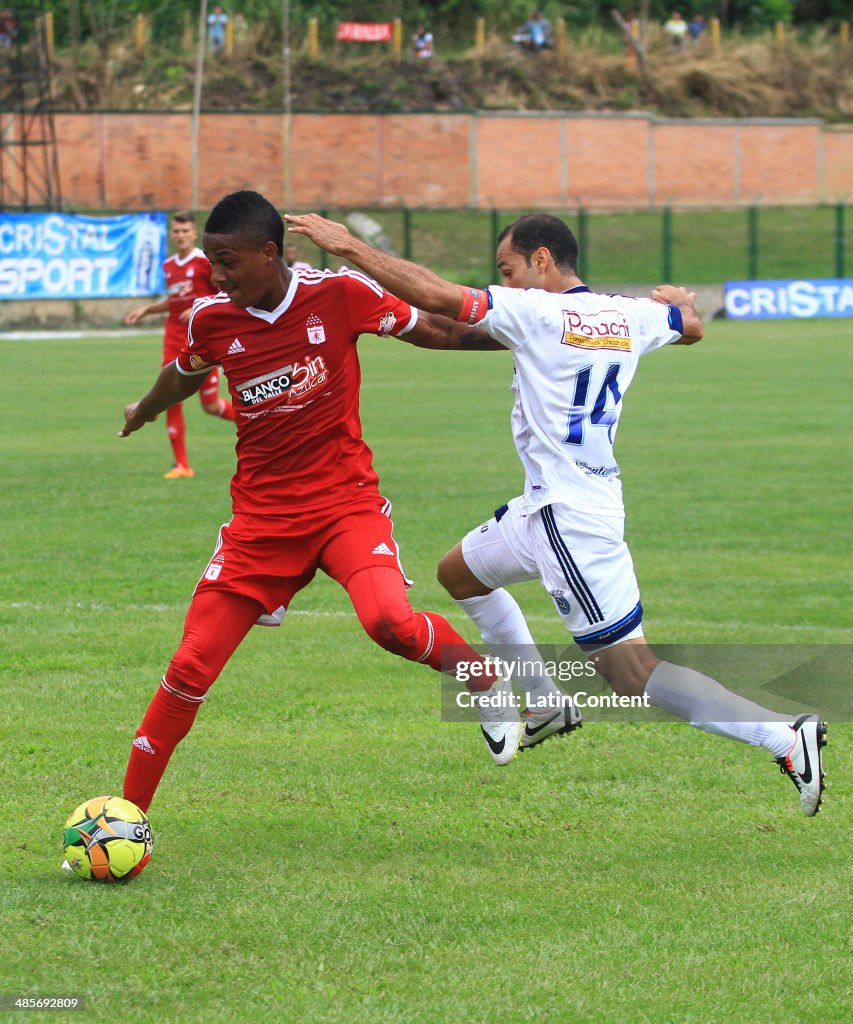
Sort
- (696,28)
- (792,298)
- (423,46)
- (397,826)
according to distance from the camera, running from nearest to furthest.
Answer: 1. (397,826)
2. (792,298)
3. (423,46)
4. (696,28)

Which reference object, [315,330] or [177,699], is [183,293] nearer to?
[315,330]

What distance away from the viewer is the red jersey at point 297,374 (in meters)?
5.23

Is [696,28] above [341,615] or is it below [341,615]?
above

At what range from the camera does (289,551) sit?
5.27 meters

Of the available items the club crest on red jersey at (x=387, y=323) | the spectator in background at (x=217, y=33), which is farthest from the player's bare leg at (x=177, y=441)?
the spectator in background at (x=217, y=33)

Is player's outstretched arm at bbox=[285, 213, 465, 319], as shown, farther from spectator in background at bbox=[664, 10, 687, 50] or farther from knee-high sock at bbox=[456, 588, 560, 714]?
spectator in background at bbox=[664, 10, 687, 50]

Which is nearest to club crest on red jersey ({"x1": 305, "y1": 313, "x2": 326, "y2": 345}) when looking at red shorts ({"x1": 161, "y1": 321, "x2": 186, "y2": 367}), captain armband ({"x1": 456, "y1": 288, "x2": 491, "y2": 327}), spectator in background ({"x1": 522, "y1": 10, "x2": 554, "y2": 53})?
captain armband ({"x1": 456, "y1": 288, "x2": 491, "y2": 327})

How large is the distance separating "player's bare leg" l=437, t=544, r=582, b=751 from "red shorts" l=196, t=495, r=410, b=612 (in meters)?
0.70

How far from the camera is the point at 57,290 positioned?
113 feet

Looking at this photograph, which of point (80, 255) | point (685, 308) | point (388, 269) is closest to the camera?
point (388, 269)

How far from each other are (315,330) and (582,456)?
101 cm

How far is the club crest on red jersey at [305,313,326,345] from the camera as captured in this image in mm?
5238

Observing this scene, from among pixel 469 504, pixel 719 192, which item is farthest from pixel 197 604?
pixel 719 192

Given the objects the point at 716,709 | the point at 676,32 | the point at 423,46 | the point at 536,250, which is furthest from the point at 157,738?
the point at 676,32
